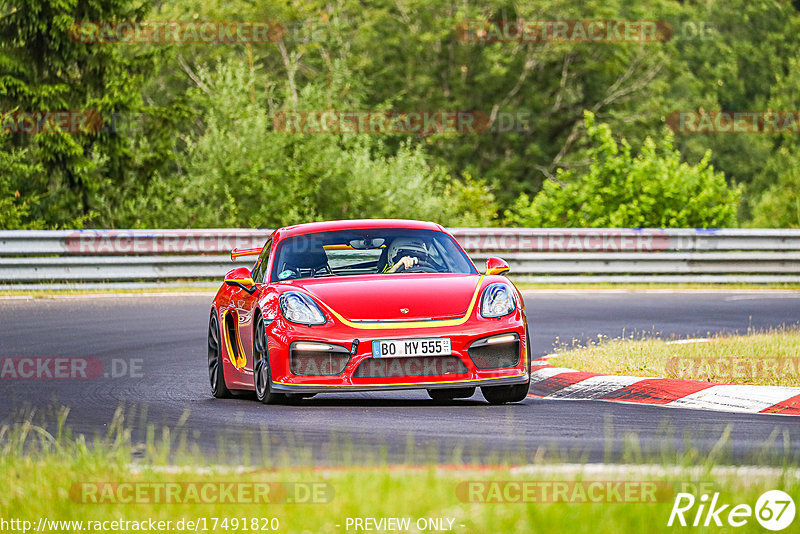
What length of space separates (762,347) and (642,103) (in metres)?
42.7

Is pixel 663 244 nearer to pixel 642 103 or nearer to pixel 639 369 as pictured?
pixel 639 369

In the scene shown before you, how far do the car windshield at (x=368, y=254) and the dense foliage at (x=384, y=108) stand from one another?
1715 cm

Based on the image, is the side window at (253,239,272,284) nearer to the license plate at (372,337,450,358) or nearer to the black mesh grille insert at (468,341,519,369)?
the license plate at (372,337,450,358)

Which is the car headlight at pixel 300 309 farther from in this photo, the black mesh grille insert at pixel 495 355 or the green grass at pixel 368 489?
the green grass at pixel 368 489

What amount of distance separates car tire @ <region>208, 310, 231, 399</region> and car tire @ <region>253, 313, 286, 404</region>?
819 mm

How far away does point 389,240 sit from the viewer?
32.4 ft

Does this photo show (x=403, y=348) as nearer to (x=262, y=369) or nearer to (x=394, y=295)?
(x=394, y=295)

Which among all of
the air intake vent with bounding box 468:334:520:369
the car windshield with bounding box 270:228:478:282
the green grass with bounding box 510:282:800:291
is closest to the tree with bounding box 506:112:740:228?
the green grass with bounding box 510:282:800:291

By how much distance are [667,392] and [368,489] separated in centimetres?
487

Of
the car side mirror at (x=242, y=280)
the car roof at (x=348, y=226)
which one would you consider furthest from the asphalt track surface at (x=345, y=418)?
the car roof at (x=348, y=226)

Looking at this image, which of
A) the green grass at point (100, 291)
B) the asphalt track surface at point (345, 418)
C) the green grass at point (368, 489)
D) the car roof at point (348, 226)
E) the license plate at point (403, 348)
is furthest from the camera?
the green grass at point (100, 291)

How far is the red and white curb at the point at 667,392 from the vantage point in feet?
28.3

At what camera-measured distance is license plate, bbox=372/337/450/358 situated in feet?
27.3

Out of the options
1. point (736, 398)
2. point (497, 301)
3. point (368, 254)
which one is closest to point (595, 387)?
point (736, 398)
